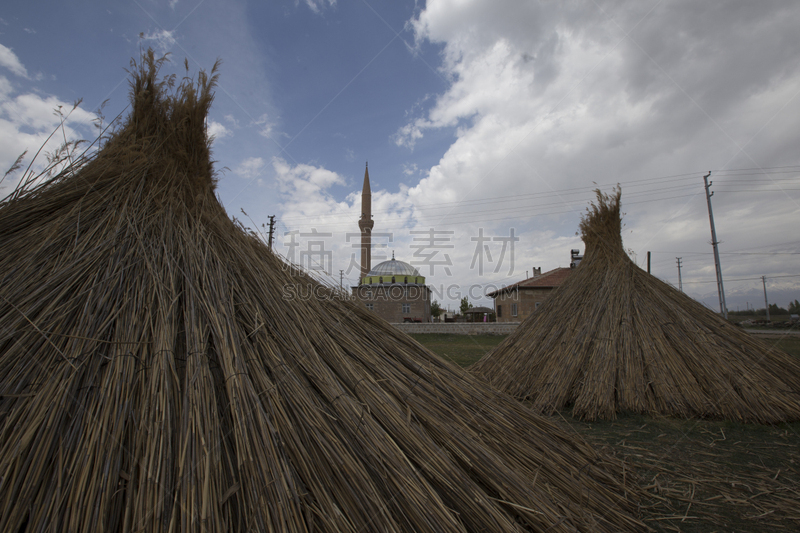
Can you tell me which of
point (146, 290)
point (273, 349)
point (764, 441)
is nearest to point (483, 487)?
point (273, 349)

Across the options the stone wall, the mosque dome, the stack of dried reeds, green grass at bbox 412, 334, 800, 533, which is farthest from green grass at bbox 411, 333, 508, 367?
the mosque dome

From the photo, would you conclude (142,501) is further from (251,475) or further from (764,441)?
(764,441)

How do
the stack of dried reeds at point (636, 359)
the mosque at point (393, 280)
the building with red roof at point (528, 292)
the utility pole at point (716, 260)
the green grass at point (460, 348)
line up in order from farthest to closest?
1. the mosque at point (393, 280)
2. the building with red roof at point (528, 292)
3. the utility pole at point (716, 260)
4. the green grass at point (460, 348)
5. the stack of dried reeds at point (636, 359)

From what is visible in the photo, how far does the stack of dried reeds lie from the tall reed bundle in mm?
2395

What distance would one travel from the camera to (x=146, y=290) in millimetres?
1751

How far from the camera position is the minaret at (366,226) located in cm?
3628

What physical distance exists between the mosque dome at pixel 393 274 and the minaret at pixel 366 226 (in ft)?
2.88

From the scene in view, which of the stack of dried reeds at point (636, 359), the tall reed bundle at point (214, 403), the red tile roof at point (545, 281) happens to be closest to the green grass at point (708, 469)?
the stack of dried reeds at point (636, 359)

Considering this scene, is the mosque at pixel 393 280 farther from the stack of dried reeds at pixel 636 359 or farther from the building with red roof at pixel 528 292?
the stack of dried reeds at pixel 636 359

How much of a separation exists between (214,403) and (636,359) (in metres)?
4.99

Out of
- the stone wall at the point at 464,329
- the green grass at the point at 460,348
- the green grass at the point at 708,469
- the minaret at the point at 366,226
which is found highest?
the minaret at the point at 366,226

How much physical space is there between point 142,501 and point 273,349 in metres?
A: 0.70

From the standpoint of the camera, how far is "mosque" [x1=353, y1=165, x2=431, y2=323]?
35.7 meters

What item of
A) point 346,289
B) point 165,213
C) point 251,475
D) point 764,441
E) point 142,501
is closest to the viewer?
point 142,501
